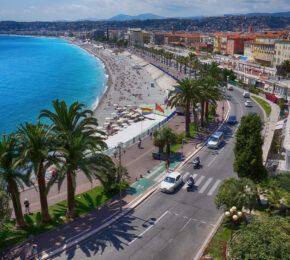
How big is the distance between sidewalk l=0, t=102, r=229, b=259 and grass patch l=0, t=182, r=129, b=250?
46 cm

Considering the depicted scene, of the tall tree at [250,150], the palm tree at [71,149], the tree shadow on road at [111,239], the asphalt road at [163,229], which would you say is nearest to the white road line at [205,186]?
the asphalt road at [163,229]

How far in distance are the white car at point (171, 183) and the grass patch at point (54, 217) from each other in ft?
11.0

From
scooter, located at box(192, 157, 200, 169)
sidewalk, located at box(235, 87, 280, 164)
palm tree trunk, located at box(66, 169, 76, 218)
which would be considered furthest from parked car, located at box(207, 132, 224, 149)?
palm tree trunk, located at box(66, 169, 76, 218)

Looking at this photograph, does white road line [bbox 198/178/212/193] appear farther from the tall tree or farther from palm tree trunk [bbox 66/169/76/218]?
palm tree trunk [bbox 66/169/76/218]

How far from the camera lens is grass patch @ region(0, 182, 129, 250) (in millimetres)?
17641

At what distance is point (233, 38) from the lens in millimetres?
108938

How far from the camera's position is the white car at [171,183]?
2312 centimetres

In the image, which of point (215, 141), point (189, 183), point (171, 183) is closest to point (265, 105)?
point (215, 141)

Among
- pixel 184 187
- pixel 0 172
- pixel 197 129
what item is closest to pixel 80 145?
→ pixel 0 172

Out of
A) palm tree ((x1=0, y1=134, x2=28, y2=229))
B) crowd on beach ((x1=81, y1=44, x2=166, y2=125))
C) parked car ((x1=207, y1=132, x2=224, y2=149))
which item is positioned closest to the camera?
palm tree ((x1=0, y1=134, x2=28, y2=229))

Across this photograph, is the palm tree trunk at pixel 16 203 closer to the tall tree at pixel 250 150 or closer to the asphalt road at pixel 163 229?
the asphalt road at pixel 163 229

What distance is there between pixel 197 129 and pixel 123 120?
15338mm

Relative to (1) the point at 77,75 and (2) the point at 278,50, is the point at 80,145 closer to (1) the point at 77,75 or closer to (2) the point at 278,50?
(2) the point at 278,50

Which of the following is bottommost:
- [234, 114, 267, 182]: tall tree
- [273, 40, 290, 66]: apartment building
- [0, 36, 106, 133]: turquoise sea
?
[0, 36, 106, 133]: turquoise sea
